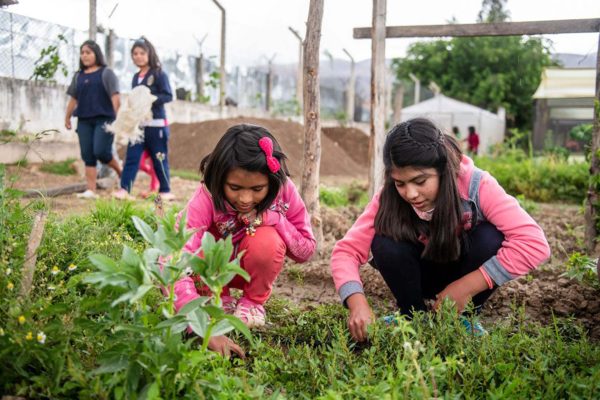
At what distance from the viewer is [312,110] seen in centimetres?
390

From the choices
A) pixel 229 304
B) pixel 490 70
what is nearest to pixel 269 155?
pixel 229 304

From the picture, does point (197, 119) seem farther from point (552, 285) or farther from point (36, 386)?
point (36, 386)

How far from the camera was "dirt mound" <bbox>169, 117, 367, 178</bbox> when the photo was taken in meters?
11.6

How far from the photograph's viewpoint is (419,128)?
95.3 inches

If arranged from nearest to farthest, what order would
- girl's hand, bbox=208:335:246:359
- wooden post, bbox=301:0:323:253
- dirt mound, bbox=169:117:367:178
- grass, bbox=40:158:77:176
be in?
girl's hand, bbox=208:335:246:359
wooden post, bbox=301:0:323:253
grass, bbox=40:158:77:176
dirt mound, bbox=169:117:367:178

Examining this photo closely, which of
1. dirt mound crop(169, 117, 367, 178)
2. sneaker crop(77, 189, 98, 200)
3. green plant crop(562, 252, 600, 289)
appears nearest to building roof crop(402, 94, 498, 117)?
dirt mound crop(169, 117, 367, 178)

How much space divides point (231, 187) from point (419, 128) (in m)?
0.75

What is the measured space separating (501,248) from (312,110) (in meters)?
1.72

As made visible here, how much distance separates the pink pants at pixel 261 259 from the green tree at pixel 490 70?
24915mm

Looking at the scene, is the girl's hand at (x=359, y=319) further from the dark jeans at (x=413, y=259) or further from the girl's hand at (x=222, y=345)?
the girl's hand at (x=222, y=345)

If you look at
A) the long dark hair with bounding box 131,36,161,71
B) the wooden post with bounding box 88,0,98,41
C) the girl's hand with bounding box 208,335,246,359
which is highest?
the wooden post with bounding box 88,0,98,41

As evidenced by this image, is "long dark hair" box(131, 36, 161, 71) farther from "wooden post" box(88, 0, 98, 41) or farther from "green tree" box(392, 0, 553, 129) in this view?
"green tree" box(392, 0, 553, 129)

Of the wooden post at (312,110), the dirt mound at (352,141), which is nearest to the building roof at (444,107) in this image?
the dirt mound at (352,141)

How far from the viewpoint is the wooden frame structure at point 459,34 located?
411cm
